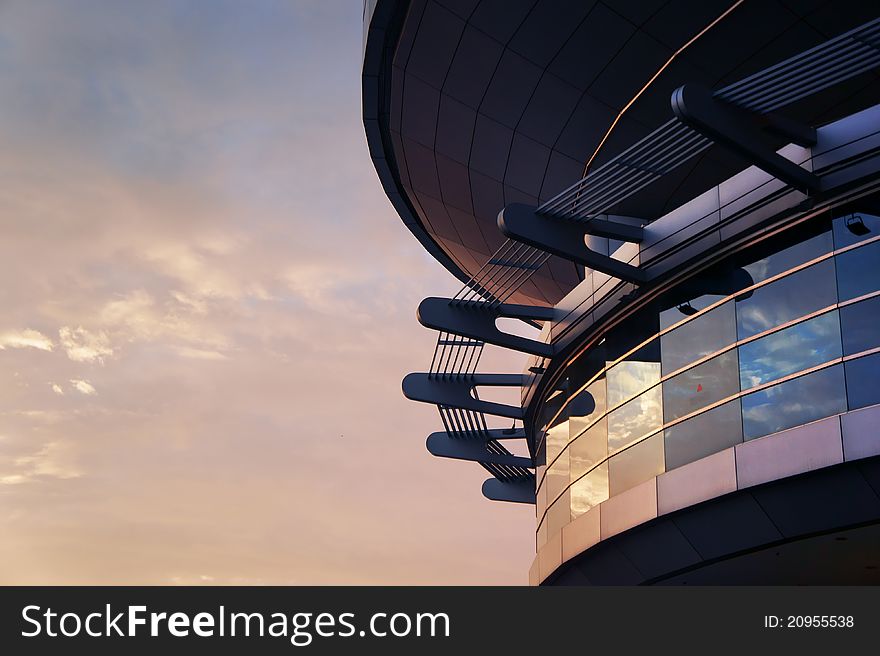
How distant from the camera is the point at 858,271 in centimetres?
1487

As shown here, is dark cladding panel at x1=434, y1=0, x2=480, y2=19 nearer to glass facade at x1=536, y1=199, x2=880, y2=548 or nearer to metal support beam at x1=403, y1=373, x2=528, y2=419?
glass facade at x1=536, y1=199, x2=880, y2=548

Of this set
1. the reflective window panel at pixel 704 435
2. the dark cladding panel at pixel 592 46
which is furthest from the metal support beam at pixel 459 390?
the reflective window panel at pixel 704 435

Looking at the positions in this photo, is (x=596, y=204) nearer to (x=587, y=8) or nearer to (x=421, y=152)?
(x=587, y=8)

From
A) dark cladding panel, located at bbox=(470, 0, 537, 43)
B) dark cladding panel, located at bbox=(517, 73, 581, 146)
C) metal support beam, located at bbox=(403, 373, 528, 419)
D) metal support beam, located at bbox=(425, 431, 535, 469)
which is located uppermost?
dark cladding panel, located at bbox=(470, 0, 537, 43)

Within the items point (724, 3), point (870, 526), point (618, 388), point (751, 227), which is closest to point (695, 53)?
point (724, 3)

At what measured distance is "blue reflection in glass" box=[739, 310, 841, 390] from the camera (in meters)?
15.0

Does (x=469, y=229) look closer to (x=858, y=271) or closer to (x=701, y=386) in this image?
(x=701, y=386)

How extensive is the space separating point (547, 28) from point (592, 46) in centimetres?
93

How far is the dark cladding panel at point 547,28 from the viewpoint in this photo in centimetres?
2012

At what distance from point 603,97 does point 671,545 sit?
355 inches

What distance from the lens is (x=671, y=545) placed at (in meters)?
17.9

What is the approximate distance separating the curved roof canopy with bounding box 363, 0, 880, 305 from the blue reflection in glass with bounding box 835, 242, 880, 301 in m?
4.80

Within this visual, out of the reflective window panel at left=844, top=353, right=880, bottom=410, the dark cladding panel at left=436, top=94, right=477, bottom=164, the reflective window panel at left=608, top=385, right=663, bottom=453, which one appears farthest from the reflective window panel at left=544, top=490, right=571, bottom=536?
the dark cladding panel at left=436, top=94, right=477, bottom=164

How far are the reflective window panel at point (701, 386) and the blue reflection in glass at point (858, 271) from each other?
2136mm
